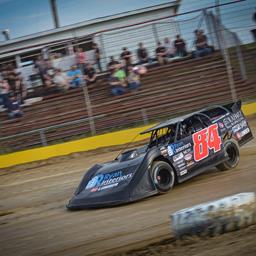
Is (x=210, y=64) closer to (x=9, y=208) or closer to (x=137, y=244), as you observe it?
(x=9, y=208)

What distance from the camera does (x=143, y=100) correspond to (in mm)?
16688

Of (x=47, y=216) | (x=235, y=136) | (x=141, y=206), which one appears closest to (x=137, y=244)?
(x=141, y=206)

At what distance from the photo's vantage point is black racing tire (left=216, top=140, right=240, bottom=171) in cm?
933

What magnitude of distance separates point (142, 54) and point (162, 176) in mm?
8406

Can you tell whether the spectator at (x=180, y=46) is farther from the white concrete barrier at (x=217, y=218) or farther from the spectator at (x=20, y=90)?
the white concrete barrier at (x=217, y=218)

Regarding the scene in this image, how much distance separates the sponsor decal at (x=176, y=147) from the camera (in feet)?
27.9

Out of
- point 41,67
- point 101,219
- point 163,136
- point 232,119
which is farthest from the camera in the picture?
point 41,67

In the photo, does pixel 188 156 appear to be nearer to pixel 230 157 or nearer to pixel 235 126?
pixel 230 157

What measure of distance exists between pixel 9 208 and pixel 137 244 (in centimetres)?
496

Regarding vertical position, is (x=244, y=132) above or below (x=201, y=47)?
below

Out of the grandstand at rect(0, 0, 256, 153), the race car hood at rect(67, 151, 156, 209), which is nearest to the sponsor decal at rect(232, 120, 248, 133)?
the race car hood at rect(67, 151, 156, 209)

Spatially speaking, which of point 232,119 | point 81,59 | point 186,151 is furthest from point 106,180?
point 81,59

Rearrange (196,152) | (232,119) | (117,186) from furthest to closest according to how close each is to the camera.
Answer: (232,119) < (196,152) < (117,186)

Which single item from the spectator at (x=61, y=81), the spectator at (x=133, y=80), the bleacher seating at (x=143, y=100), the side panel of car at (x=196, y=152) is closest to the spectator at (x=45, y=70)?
the spectator at (x=61, y=81)
